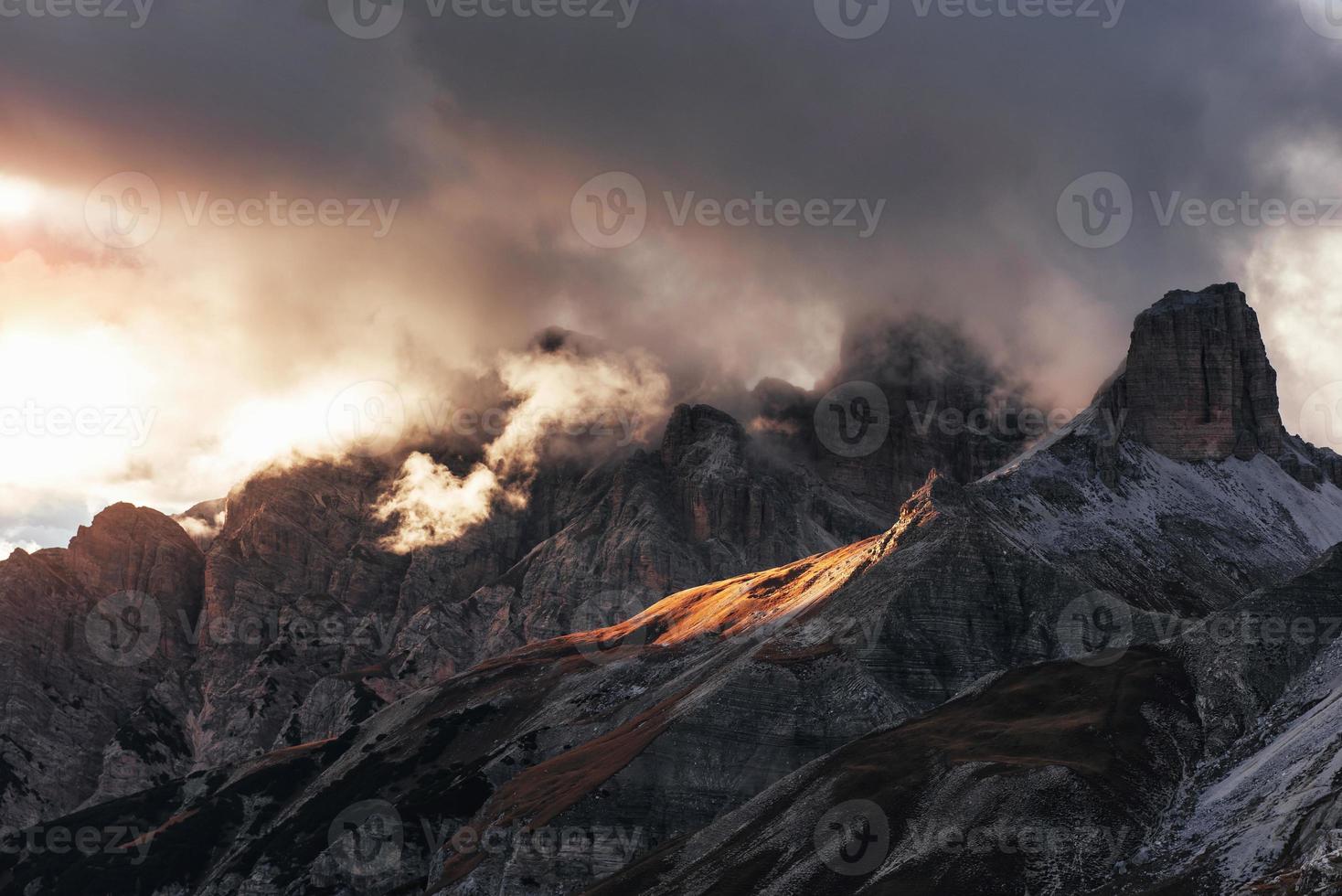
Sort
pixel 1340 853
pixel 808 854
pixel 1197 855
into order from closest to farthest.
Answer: pixel 1340 853 < pixel 1197 855 < pixel 808 854

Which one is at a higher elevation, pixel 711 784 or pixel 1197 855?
pixel 711 784

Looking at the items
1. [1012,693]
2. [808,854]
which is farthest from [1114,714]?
[808,854]

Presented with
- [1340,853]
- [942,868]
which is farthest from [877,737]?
[1340,853]

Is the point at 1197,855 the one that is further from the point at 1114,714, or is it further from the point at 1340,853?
the point at 1114,714

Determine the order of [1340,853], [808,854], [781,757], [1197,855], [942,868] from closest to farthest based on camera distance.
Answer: [1340,853], [1197,855], [942,868], [808,854], [781,757]

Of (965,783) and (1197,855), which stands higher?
(965,783)

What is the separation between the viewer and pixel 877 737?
180 metres

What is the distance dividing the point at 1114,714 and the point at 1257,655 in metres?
20.8

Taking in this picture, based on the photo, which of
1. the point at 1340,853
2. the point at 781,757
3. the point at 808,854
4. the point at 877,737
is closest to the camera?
the point at 1340,853

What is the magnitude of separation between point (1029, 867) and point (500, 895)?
78.8 meters

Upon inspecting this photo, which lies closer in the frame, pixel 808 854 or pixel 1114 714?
pixel 808 854

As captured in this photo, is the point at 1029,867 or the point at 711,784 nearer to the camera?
the point at 1029,867

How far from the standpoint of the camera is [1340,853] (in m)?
104

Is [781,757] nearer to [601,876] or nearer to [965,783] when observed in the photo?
[601,876]
